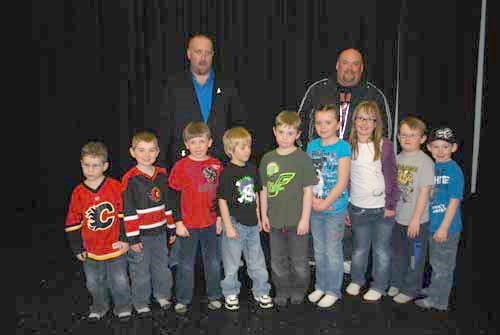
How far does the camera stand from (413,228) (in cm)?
282

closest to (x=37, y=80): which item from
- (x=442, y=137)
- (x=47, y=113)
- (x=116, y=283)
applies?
(x=47, y=113)

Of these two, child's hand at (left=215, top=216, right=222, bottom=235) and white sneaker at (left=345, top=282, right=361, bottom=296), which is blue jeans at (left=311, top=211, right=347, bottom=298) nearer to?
white sneaker at (left=345, top=282, right=361, bottom=296)

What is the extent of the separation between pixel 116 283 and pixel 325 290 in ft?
4.56

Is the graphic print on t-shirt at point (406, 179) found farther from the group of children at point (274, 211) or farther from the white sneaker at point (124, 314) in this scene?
the white sneaker at point (124, 314)

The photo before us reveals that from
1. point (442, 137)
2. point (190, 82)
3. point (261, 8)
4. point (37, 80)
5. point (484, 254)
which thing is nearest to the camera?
point (442, 137)

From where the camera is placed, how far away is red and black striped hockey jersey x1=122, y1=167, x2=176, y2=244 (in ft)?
8.96

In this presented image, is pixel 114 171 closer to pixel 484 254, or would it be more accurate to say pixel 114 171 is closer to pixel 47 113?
pixel 47 113

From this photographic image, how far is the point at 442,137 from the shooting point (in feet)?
9.07

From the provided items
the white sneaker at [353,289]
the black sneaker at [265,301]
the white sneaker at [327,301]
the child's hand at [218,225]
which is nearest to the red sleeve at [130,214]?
the child's hand at [218,225]

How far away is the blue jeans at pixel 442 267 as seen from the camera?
279cm

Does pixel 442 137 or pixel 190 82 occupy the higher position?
pixel 190 82

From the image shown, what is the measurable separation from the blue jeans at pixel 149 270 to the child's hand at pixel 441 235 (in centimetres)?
170

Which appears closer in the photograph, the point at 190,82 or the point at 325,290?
the point at 325,290

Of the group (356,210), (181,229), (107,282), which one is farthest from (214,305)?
(356,210)
